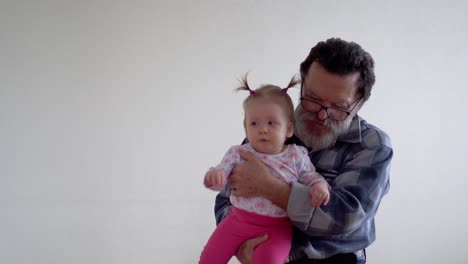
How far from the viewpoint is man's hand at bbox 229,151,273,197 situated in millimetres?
1070

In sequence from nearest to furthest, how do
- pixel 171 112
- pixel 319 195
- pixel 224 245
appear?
pixel 319 195 → pixel 224 245 → pixel 171 112

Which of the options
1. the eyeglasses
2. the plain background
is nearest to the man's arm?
the eyeglasses

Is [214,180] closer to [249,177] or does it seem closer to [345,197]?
[249,177]

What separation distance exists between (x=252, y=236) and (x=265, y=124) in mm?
335

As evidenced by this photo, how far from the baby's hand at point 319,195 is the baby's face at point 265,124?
0.59ft

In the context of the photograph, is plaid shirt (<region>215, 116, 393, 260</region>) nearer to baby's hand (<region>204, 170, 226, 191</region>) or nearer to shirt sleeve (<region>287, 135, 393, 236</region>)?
shirt sleeve (<region>287, 135, 393, 236</region>)

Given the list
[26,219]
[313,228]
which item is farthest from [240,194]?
[26,219]

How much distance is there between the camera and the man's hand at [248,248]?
108cm

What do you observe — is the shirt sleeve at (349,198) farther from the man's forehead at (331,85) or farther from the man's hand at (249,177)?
the man's forehead at (331,85)

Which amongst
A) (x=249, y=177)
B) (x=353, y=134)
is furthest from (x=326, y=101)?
(x=249, y=177)

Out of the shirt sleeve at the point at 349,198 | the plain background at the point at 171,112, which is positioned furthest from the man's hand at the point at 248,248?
the plain background at the point at 171,112

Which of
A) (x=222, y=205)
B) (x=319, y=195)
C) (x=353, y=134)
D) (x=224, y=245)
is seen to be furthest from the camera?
(x=222, y=205)

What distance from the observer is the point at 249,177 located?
1.08m

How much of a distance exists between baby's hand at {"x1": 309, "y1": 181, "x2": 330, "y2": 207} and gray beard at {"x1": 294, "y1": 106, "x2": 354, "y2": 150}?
234 mm
